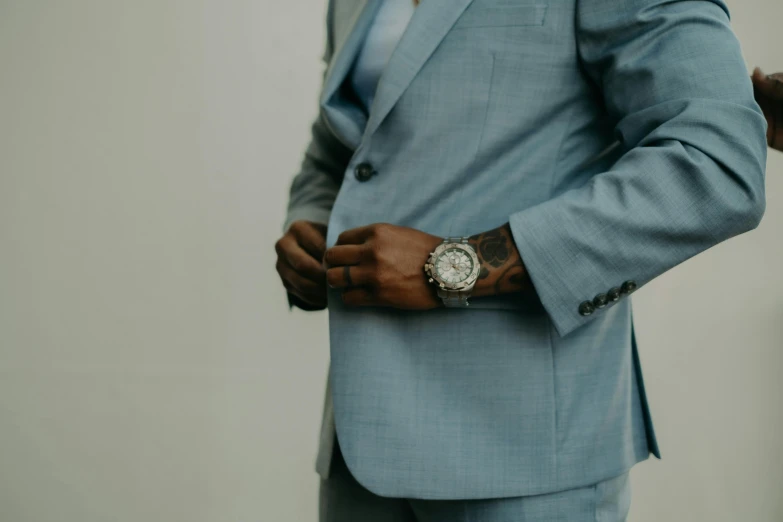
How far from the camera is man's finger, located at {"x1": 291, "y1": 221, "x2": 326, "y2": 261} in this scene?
844 millimetres

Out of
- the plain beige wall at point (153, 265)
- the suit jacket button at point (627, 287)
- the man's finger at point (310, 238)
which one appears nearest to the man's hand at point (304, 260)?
the man's finger at point (310, 238)

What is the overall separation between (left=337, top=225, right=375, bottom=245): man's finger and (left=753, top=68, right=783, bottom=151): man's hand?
1.69 ft

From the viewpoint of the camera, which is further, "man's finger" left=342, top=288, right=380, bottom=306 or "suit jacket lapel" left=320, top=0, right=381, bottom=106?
"suit jacket lapel" left=320, top=0, right=381, bottom=106

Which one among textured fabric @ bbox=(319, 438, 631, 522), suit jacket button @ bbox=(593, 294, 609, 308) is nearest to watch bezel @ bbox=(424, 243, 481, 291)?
suit jacket button @ bbox=(593, 294, 609, 308)

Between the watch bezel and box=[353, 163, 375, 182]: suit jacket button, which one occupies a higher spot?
box=[353, 163, 375, 182]: suit jacket button

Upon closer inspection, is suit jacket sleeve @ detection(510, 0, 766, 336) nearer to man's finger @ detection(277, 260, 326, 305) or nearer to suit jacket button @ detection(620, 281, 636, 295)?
suit jacket button @ detection(620, 281, 636, 295)

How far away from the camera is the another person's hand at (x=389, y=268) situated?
657 millimetres

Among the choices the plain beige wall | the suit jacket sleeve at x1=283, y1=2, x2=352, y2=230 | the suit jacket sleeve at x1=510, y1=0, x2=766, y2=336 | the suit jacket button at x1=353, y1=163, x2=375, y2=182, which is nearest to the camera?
the suit jacket sleeve at x1=510, y1=0, x2=766, y2=336

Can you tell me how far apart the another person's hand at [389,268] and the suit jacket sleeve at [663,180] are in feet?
0.30

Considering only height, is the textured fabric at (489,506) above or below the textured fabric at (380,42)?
below

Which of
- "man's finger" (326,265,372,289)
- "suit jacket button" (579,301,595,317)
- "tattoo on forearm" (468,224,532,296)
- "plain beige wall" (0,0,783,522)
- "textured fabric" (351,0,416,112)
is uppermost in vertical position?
"textured fabric" (351,0,416,112)

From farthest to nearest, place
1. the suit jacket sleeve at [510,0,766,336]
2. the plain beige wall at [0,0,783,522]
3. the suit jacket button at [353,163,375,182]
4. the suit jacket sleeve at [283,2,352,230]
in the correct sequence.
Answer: the plain beige wall at [0,0,783,522], the suit jacket sleeve at [283,2,352,230], the suit jacket button at [353,163,375,182], the suit jacket sleeve at [510,0,766,336]

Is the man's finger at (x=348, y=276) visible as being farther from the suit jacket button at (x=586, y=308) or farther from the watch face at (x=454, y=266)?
the suit jacket button at (x=586, y=308)

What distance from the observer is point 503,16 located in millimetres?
707
